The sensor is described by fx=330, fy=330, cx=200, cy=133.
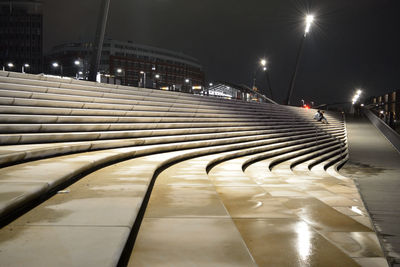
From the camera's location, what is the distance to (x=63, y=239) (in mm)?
2705

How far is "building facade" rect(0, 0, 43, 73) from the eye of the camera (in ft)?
308

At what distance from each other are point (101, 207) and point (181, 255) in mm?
1271

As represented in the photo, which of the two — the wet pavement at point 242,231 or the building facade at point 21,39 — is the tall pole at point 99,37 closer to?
the wet pavement at point 242,231

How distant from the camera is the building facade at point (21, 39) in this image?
94000 mm

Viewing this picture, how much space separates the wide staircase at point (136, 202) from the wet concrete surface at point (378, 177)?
17.2 inches

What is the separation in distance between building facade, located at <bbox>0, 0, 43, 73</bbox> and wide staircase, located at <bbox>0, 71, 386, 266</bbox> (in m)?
95.0

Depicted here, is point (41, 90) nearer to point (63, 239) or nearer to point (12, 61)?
point (63, 239)

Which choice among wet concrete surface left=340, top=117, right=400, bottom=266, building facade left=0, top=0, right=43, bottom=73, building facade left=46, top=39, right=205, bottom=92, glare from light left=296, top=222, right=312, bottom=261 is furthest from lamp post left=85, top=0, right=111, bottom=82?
building facade left=0, top=0, right=43, bottom=73

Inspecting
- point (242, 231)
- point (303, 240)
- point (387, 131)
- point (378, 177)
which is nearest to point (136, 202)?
point (242, 231)

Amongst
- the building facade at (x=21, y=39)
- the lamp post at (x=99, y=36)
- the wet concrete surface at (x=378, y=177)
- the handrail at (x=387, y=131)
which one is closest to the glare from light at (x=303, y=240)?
the wet concrete surface at (x=378, y=177)

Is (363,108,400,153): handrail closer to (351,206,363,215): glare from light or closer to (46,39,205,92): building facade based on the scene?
(351,206,363,215): glare from light

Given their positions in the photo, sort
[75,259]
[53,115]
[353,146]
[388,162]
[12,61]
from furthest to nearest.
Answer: [12,61] < [353,146] < [388,162] < [53,115] < [75,259]

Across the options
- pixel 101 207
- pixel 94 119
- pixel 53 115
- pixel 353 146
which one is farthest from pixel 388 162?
pixel 101 207

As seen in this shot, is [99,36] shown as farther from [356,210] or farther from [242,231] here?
[242,231]
